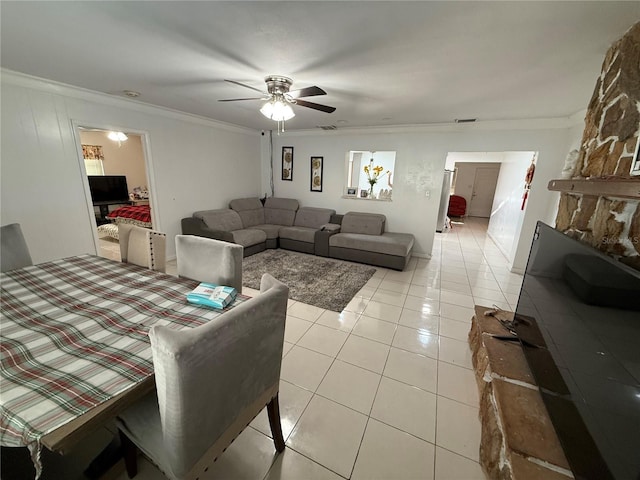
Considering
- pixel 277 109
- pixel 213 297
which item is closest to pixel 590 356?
pixel 213 297

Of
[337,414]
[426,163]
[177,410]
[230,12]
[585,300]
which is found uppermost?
[230,12]

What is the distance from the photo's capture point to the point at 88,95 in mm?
3004

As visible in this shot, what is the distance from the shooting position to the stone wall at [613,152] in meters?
1.20

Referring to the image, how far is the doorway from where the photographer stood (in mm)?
5027

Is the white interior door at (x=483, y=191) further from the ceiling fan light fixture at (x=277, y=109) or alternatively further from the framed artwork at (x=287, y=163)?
the ceiling fan light fixture at (x=277, y=109)

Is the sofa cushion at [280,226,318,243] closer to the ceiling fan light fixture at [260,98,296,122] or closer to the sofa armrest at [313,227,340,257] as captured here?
the sofa armrest at [313,227,340,257]

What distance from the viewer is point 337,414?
1.66m

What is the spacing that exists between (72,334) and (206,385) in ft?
2.52

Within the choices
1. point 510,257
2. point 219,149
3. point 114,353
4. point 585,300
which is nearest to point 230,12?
point 114,353

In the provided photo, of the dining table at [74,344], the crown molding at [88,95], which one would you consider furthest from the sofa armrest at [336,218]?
the dining table at [74,344]

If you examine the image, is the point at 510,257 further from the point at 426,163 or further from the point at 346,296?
the point at 346,296

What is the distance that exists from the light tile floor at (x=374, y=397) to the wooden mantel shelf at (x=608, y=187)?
59.4 inches

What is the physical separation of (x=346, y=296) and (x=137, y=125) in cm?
375

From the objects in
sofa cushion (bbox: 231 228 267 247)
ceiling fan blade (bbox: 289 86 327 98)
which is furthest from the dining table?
sofa cushion (bbox: 231 228 267 247)
